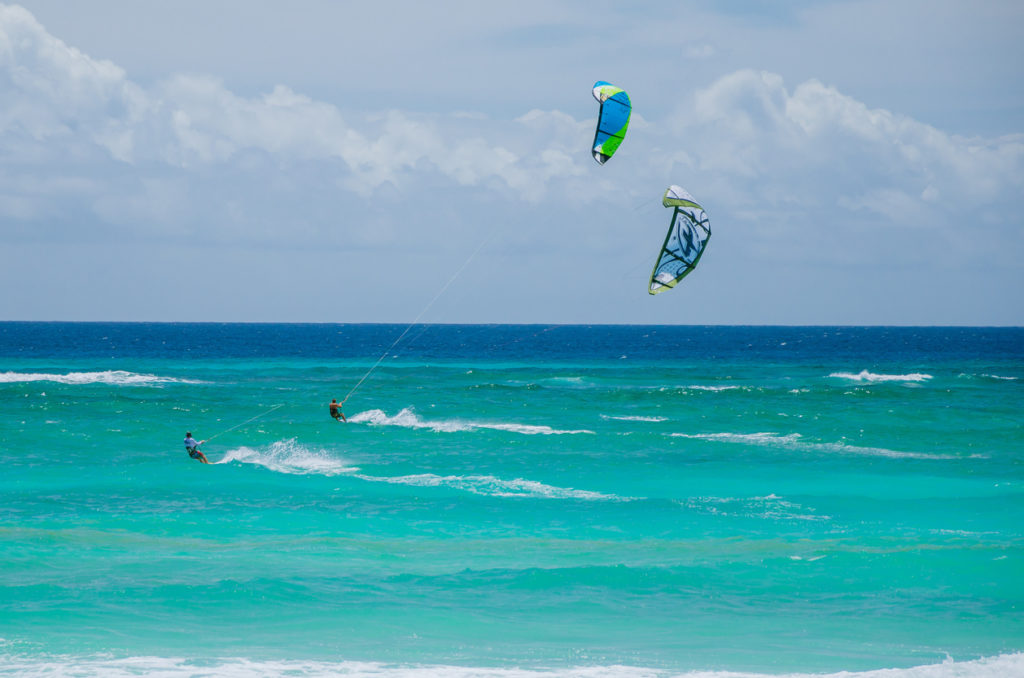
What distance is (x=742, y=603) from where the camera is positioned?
1317 centimetres

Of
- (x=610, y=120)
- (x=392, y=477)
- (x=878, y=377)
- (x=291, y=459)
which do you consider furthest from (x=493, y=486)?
(x=878, y=377)

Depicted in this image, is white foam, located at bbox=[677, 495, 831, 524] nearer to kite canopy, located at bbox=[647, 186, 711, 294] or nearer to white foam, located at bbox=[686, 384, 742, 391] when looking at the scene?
→ kite canopy, located at bbox=[647, 186, 711, 294]

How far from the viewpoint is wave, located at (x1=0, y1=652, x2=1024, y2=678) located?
1015 cm

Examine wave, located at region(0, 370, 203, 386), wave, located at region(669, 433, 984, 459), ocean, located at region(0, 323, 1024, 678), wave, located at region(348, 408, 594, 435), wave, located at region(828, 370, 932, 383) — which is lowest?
ocean, located at region(0, 323, 1024, 678)

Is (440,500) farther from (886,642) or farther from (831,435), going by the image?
(831,435)

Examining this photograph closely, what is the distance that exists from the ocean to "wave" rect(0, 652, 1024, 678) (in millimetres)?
47

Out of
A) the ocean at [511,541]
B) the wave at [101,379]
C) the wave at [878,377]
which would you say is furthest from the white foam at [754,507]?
the wave at [101,379]

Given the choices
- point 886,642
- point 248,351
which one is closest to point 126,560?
point 886,642

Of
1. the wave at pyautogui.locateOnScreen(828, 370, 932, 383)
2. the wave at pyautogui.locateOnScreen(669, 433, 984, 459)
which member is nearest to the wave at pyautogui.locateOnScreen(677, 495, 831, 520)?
the wave at pyautogui.locateOnScreen(669, 433, 984, 459)

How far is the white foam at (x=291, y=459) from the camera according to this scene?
24.0 meters

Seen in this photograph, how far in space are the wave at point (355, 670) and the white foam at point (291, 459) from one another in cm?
1290

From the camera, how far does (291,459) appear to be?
84.3ft

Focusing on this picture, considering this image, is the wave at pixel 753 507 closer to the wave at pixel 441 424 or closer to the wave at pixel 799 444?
the wave at pixel 799 444

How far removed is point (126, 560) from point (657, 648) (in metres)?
8.71
